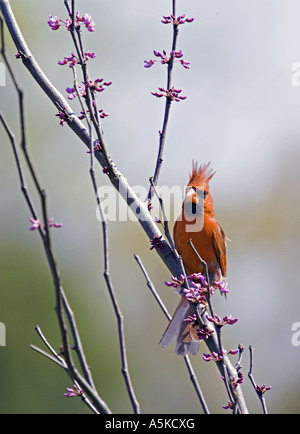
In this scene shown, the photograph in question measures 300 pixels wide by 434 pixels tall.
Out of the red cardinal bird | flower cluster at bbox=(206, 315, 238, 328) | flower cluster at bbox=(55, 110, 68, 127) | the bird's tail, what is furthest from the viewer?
the red cardinal bird

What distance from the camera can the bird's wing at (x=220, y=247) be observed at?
447 cm

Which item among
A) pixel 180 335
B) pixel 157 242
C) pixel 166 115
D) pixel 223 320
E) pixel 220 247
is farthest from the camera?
pixel 220 247

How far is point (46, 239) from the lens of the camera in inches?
69.6

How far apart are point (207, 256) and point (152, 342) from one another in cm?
404

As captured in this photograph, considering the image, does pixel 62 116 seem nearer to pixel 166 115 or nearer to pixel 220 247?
pixel 166 115

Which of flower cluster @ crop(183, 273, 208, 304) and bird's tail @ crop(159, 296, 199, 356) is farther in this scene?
bird's tail @ crop(159, 296, 199, 356)

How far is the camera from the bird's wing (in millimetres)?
4473

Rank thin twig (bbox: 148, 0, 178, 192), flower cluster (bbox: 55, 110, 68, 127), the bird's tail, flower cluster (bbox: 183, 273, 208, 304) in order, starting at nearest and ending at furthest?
flower cluster (bbox: 183, 273, 208, 304)
thin twig (bbox: 148, 0, 178, 192)
flower cluster (bbox: 55, 110, 68, 127)
the bird's tail

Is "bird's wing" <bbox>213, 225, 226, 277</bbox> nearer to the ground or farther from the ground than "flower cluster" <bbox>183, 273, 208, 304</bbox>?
nearer to the ground

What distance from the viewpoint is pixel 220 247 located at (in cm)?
450

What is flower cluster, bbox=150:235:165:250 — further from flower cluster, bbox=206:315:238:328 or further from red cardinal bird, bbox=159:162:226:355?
red cardinal bird, bbox=159:162:226:355

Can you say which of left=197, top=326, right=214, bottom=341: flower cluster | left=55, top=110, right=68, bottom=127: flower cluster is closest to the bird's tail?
left=197, top=326, right=214, bottom=341: flower cluster

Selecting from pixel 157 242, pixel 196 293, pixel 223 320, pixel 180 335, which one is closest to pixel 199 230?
pixel 180 335

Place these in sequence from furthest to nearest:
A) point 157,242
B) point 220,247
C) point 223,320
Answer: point 220,247 < point 157,242 < point 223,320
